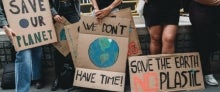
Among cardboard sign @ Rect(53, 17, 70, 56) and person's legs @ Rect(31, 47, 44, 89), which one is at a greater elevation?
cardboard sign @ Rect(53, 17, 70, 56)

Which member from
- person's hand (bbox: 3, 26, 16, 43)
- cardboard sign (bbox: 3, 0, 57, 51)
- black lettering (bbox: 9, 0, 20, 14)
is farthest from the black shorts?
person's hand (bbox: 3, 26, 16, 43)

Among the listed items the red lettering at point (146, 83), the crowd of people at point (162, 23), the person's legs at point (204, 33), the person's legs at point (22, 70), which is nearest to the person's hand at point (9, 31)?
the crowd of people at point (162, 23)

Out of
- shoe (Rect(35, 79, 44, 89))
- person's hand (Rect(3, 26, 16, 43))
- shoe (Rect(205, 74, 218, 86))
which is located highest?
person's hand (Rect(3, 26, 16, 43))

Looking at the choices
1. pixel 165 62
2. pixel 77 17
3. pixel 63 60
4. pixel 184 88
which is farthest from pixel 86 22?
pixel 184 88

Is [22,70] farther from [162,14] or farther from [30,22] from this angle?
[162,14]

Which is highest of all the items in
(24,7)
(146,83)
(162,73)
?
(24,7)

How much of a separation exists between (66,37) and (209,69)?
6.35 ft

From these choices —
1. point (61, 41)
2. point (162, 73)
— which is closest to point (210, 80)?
point (162, 73)

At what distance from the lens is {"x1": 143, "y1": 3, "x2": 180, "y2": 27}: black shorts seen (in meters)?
5.61

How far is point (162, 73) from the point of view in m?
5.71

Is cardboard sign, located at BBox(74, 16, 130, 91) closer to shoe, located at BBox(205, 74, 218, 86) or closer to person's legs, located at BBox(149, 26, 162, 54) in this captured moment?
person's legs, located at BBox(149, 26, 162, 54)

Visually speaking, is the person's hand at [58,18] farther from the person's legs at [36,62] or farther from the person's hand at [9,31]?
the person's hand at [9,31]

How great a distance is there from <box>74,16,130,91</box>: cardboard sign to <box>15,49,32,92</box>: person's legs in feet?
2.82

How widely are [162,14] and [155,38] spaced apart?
0.32 m
